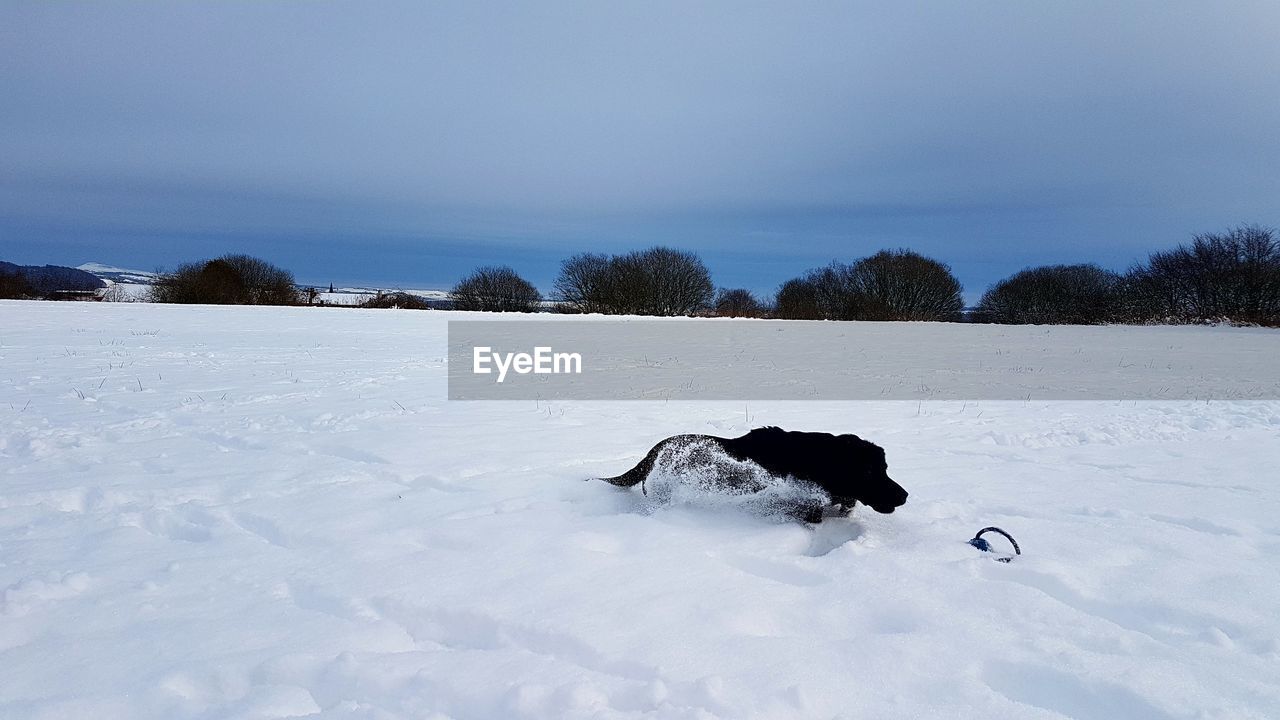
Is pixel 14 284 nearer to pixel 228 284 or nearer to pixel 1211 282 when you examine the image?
pixel 228 284

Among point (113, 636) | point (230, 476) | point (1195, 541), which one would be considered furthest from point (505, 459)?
point (1195, 541)

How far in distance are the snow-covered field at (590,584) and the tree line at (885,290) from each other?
39.0 meters

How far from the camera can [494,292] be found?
255 feet

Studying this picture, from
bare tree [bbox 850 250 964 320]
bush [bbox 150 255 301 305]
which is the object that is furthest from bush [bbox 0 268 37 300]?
bare tree [bbox 850 250 964 320]

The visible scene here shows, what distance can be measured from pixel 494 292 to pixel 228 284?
93.8 feet

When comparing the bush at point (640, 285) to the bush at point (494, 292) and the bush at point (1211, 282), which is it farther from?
the bush at point (1211, 282)

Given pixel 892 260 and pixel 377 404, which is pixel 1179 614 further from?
pixel 892 260

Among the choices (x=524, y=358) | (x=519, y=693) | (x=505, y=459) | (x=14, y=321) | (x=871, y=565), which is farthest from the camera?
(x=14, y=321)

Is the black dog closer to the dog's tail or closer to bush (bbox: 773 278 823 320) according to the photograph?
the dog's tail

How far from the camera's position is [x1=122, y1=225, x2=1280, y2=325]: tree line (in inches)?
1729

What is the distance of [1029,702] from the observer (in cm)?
206

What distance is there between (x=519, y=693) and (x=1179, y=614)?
2.66 metres

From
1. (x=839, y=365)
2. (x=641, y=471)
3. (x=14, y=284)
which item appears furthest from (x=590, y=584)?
(x=14, y=284)

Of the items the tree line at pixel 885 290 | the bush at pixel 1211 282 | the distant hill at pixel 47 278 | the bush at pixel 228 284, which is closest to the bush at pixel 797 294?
the tree line at pixel 885 290
